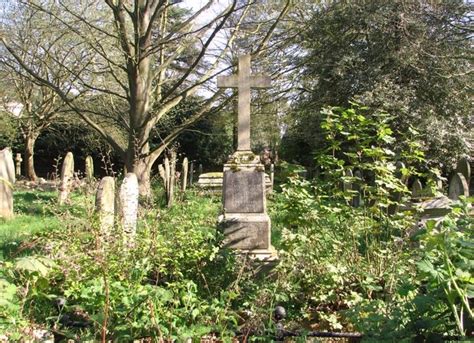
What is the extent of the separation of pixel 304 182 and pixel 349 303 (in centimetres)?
146

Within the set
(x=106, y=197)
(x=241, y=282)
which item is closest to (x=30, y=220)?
(x=106, y=197)

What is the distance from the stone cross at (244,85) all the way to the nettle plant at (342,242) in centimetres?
110

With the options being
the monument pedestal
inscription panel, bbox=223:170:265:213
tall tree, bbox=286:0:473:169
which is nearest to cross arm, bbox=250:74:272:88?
the monument pedestal

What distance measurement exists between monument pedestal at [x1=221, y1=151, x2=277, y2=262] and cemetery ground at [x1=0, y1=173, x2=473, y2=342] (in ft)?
1.28

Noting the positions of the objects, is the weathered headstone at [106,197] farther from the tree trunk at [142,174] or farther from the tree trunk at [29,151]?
the tree trunk at [29,151]

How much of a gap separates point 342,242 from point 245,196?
1.27 meters

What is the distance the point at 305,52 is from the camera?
1803 centimetres

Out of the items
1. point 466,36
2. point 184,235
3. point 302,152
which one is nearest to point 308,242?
point 184,235

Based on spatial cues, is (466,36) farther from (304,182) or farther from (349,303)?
(349,303)

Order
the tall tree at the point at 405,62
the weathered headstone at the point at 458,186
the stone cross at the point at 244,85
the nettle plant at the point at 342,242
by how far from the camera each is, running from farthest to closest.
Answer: the tall tree at the point at 405,62 < the weathered headstone at the point at 458,186 < the stone cross at the point at 244,85 < the nettle plant at the point at 342,242

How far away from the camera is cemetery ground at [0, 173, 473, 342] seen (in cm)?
258

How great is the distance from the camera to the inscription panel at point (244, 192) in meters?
5.50

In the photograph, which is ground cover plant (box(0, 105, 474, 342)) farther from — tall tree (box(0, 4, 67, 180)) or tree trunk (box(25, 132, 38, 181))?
tree trunk (box(25, 132, 38, 181))

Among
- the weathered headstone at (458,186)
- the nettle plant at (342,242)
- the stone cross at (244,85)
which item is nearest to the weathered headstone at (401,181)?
the nettle plant at (342,242)
